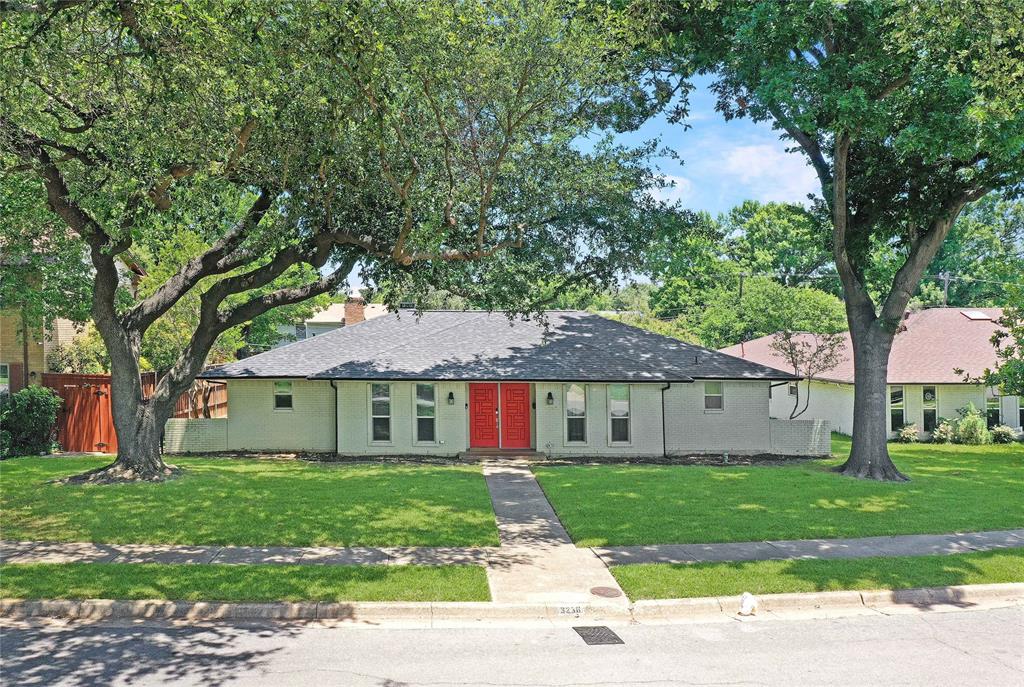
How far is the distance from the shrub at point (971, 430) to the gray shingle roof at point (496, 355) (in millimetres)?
9778

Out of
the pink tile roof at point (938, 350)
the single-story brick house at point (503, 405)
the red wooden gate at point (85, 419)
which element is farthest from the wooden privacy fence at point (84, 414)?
the pink tile roof at point (938, 350)

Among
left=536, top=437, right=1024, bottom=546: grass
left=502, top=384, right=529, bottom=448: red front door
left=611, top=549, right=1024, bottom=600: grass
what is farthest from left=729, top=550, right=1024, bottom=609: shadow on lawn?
left=502, top=384, right=529, bottom=448: red front door

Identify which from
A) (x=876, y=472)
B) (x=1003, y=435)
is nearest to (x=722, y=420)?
(x=876, y=472)

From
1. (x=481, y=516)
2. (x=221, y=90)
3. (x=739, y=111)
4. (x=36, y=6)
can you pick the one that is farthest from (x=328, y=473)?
(x=739, y=111)

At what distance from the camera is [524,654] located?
738 cm

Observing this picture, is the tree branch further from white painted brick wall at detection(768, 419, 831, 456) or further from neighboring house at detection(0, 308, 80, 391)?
white painted brick wall at detection(768, 419, 831, 456)

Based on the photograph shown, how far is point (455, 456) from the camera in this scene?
21953 millimetres

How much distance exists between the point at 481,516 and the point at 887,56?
12.0 meters

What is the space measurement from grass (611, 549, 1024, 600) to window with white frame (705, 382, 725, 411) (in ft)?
40.1

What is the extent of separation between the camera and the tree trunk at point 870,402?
1856 centimetres

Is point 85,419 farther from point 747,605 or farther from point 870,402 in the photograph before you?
point 870,402

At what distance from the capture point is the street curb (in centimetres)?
840

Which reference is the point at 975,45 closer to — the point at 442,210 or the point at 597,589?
the point at 442,210

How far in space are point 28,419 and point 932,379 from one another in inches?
1178
